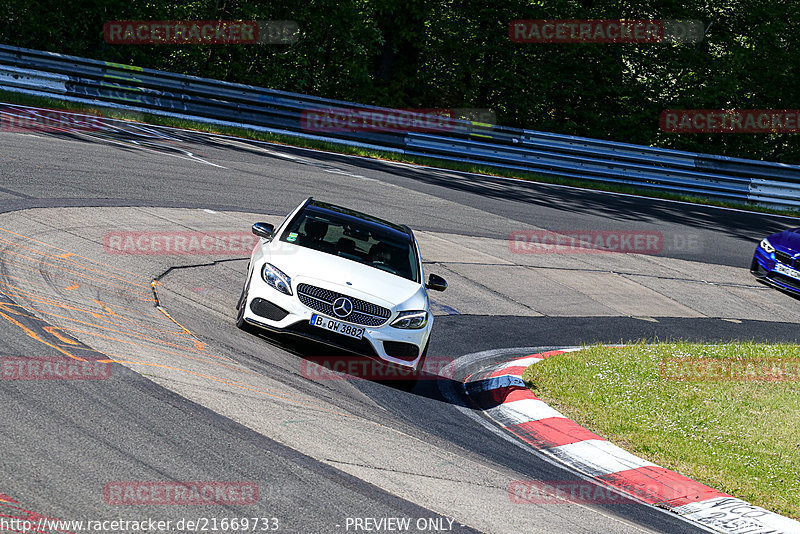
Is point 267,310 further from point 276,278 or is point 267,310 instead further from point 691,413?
point 691,413

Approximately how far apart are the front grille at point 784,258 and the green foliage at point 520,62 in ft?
43.7

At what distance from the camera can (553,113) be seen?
2867cm

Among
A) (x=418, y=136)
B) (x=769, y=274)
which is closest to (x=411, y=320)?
(x=769, y=274)

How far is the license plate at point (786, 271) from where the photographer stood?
1567cm

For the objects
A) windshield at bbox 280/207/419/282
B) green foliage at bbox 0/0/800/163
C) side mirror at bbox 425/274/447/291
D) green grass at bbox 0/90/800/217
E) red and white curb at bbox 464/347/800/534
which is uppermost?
green foliage at bbox 0/0/800/163

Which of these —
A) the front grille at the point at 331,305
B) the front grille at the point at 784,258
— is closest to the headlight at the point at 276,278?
the front grille at the point at 331,305

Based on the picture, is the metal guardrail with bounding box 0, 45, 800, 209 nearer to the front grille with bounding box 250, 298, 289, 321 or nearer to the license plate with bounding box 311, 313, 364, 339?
the front grille with bounding box 250, 298, 289, 321

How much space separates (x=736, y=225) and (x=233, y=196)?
527 inches

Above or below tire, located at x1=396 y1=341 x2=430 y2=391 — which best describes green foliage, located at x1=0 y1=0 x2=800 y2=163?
above

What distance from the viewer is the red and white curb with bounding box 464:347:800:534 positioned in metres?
6.49

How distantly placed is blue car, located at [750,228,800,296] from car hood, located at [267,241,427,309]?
9.80 metres

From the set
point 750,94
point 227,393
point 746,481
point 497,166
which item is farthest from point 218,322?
point 750,94

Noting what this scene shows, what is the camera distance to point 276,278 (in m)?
8.25

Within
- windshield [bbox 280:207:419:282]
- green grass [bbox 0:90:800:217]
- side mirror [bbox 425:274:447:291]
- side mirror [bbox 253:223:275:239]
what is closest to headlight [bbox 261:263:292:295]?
windshield [bbox 280:207:419:282]
